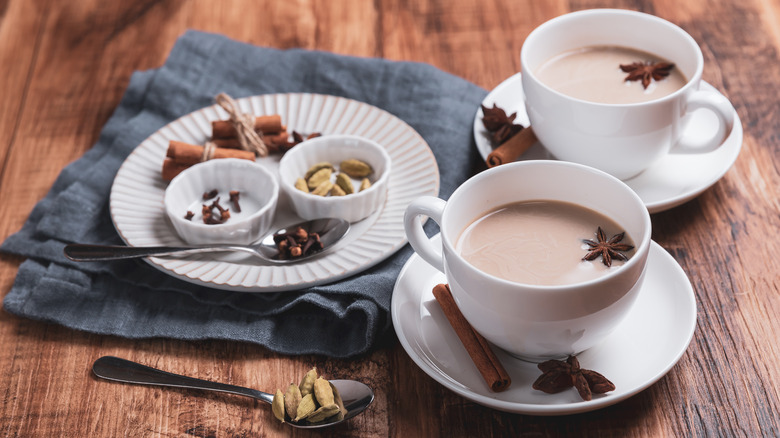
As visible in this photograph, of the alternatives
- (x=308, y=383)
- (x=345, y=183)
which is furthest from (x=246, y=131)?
(x=308, y=383)

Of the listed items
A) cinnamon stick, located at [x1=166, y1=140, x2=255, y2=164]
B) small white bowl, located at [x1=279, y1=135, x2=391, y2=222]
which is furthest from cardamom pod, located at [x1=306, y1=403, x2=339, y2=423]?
cinnamon stick, located at [x1=166, y1=140, x2=255, y2=164]

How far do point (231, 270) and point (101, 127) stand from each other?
2.28ft

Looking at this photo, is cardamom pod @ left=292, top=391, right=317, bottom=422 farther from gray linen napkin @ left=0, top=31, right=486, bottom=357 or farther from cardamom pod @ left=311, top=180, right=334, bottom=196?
cardamom pod @ left=311, top=180, right=334, bottom=196

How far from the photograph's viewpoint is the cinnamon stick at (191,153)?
1.67 m

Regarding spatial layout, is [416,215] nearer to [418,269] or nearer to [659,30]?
[418,269]

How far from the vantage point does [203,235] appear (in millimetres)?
1490

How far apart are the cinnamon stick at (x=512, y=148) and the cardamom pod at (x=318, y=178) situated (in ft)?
1.09

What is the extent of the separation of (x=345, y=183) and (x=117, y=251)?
0.46m

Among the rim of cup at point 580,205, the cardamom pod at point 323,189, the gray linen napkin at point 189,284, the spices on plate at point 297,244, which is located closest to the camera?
the rim of cup at point 580,205

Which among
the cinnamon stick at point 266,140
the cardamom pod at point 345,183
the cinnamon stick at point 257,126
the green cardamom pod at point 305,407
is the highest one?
the green cardamom pod at point 305,407

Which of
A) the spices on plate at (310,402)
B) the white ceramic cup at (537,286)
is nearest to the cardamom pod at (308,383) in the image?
the spices on plate at (310,402)

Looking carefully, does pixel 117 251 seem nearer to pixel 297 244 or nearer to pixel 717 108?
pixel 297 244

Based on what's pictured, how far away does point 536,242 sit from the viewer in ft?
3.90

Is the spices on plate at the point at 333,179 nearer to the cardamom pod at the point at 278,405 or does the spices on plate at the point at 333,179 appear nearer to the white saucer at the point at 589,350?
the white saucer at the point at 589,350
